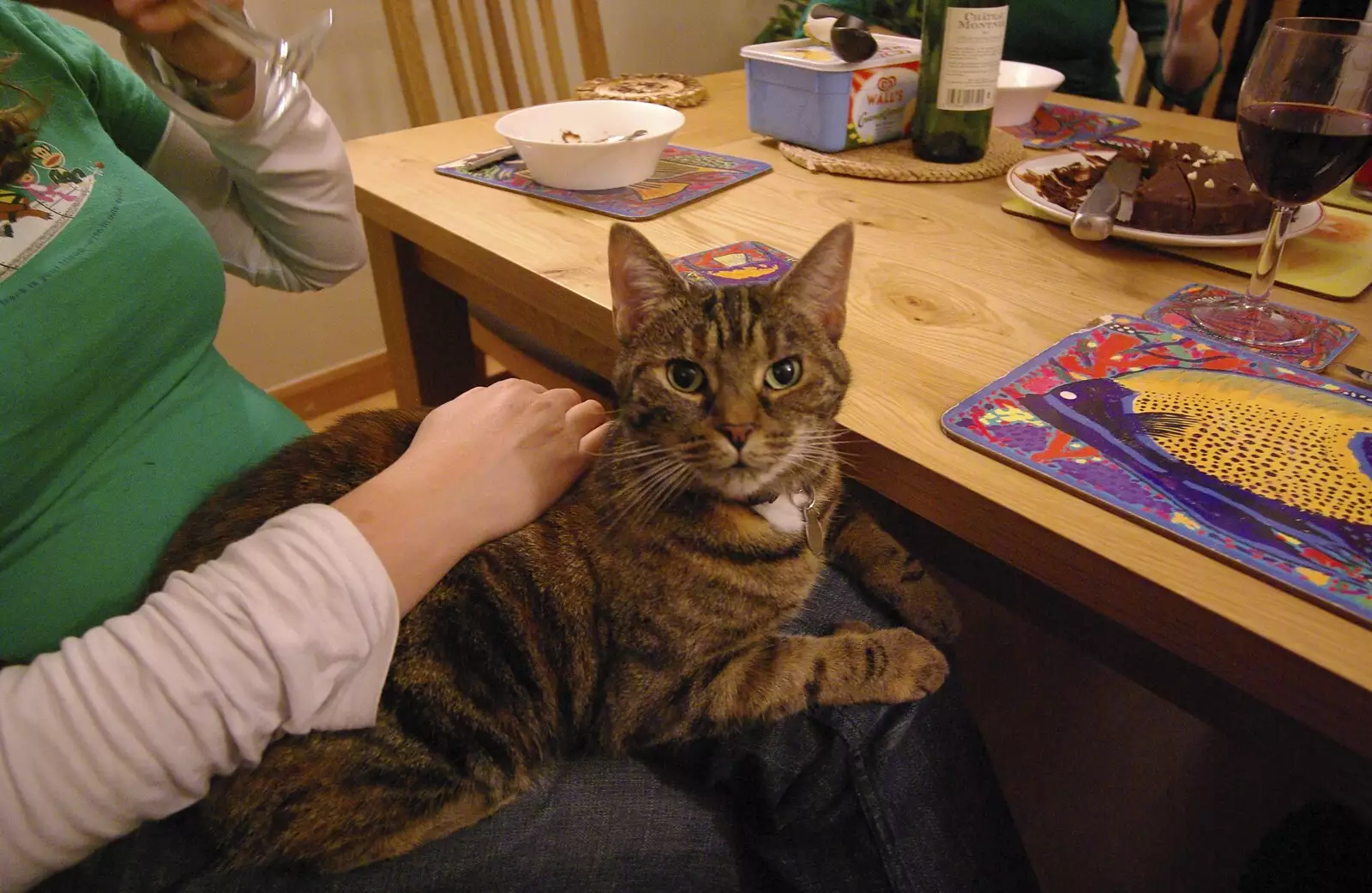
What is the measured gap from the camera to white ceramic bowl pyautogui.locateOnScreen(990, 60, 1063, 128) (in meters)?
1.41

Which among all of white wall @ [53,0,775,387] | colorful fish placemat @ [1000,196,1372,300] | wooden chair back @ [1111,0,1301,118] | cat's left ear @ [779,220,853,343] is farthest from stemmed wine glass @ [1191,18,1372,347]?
white wall @ [53,0,775,387]

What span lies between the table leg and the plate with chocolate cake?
95 cm

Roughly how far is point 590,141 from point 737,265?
494 mm

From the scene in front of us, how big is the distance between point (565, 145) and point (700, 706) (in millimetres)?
777

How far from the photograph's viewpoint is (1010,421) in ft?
2.16

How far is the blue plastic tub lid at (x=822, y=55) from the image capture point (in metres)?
1.24

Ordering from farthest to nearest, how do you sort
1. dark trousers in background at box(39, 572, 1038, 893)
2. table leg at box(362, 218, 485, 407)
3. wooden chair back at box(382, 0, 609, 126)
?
1. wooden chair back at box(382, 0, 609, 126)
2. table leg at box(362, 218, 485, 407)
3. dark trousers in background at box(39, 572, 1038, 893)

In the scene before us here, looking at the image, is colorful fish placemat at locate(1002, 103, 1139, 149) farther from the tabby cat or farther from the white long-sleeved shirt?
the white long-sleeved shirt

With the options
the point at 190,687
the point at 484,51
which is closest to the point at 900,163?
the point at 190,687

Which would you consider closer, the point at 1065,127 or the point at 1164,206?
the point at 1164,206

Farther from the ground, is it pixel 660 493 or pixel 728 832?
pixel 660 493

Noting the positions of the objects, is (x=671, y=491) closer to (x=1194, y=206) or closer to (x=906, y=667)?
(x=906, y=667)

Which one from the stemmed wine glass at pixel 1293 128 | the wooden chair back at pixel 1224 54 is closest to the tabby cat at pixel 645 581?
the stemmed wine glass at pixel 1293 128

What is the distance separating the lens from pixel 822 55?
128cm
